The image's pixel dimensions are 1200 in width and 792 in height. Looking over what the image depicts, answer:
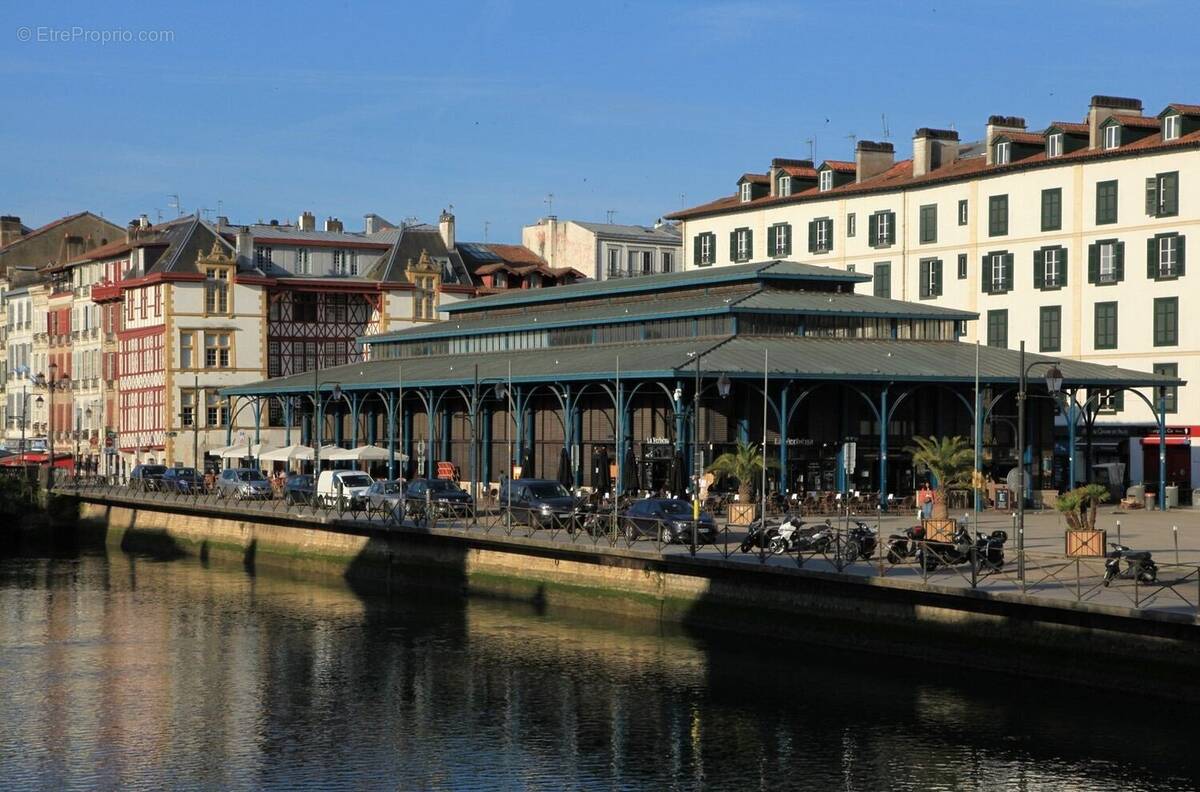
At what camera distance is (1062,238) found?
9438 centimetres

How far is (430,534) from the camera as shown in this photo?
62.6 meters

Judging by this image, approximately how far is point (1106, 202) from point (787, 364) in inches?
1108

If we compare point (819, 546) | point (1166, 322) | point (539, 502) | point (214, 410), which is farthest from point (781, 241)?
point (819, 546)

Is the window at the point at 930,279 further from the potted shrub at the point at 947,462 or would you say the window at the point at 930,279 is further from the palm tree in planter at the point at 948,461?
the palm tree in planter at the point at 948,461

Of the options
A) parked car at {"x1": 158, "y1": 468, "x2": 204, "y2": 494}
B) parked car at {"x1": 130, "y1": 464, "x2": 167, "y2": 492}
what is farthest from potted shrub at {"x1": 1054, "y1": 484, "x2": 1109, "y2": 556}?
parked car at {"x1": 130, "y1": 464, "x2": 167, "y2": 492}

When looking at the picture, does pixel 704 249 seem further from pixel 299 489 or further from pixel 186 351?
pixel 299 489

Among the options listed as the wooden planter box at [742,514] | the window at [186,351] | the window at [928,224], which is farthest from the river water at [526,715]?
the window at [186,351]

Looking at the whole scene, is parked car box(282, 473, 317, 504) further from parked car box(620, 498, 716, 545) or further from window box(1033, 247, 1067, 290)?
window box(1033, 247, 1067, 290)

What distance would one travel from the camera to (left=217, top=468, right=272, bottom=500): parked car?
82438mm

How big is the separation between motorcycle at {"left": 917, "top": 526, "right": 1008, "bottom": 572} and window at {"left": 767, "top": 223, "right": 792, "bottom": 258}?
210 ft

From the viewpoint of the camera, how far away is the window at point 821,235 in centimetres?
A: 10875

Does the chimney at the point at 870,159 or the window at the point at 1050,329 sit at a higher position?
the chimney at the point at 870,159

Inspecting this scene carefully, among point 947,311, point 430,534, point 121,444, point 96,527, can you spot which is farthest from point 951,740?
point 121,444

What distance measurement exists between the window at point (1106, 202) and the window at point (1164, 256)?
8.68ft
